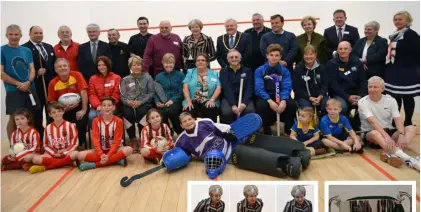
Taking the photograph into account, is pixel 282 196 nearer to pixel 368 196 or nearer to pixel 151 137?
pixel 368 196

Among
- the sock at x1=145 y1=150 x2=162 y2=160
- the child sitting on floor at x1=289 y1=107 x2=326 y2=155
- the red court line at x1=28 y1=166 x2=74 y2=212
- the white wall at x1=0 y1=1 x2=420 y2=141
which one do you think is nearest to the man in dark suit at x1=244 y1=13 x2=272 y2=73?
the child sitting on floor at x1=289 y1=107 x2=326 y2=155

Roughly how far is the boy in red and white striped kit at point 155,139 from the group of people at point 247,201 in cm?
106

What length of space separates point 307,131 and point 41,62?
7.15 feet

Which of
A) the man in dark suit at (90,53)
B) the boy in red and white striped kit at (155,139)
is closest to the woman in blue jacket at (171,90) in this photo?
the boy in red and white striped kit at (155,139)

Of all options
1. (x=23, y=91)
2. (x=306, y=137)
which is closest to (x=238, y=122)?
(x=306, y=137)

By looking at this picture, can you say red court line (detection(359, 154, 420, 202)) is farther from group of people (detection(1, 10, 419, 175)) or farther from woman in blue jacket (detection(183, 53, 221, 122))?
woman in blue jacket (detection(183, 53, 221, 122))

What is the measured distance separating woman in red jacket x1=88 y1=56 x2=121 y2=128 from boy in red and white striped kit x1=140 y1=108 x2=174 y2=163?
1.59 ft

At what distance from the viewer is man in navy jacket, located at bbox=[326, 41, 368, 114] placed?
2.82 m

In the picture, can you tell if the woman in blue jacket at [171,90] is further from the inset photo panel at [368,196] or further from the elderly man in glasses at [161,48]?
the inset photo panel at [368,196]

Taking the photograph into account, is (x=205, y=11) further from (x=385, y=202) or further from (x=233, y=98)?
(x=385, y=202)

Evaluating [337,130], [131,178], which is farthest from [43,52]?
[337,130]

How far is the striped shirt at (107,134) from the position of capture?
96.9 inches

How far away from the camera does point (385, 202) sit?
140cm

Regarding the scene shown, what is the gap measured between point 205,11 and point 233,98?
2263 millimetres
